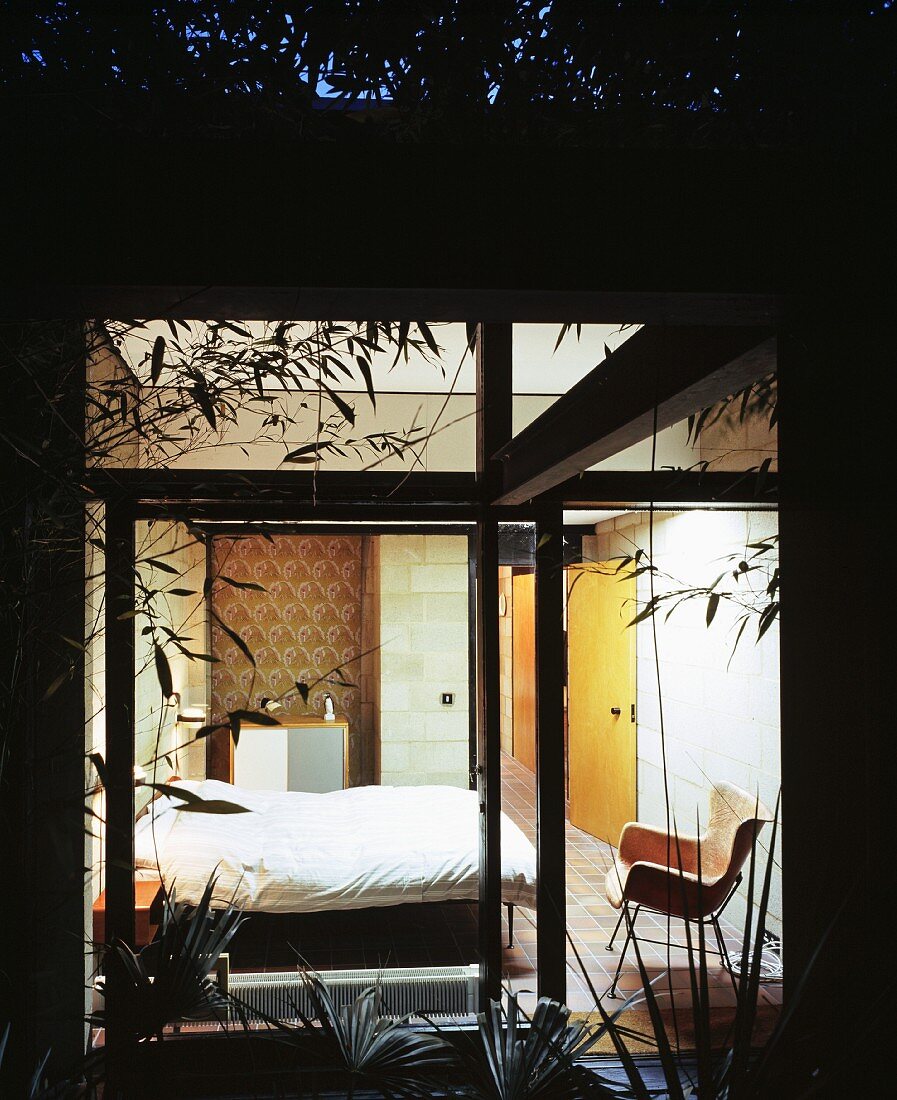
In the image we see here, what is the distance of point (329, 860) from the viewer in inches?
159

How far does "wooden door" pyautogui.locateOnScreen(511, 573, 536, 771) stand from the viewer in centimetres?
799

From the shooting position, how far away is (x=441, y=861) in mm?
4020

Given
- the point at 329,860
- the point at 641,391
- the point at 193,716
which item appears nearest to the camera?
the point at 641,391

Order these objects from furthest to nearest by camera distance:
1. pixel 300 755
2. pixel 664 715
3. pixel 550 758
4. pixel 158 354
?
pixel 300 755, pixel 664 715, pixel 550 758, pixel 158 354

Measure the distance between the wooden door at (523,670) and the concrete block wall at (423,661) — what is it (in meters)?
1.23

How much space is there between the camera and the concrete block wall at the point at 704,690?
162 inches

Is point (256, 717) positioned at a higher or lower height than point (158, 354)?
lower

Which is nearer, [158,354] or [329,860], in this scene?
[158,354]

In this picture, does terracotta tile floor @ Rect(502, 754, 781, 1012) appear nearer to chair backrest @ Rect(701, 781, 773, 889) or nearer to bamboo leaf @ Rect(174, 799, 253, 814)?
chair backrest @ Rect(701, 781, 773, 889)

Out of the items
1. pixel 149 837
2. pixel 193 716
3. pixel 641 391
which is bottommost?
pixel 149 837

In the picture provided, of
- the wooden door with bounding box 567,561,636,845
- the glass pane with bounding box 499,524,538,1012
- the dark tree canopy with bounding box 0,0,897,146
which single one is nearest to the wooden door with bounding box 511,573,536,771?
the glass pane with bounding box 499,524,538,1012

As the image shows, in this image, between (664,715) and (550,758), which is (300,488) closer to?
(550,758)

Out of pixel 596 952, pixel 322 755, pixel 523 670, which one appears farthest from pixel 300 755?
pixel 596 952

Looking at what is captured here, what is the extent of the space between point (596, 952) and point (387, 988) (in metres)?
1.16
